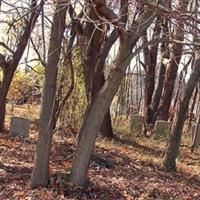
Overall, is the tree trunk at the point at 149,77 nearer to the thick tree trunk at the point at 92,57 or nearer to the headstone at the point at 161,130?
the headstone at the point at 161,130

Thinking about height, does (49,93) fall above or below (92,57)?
below

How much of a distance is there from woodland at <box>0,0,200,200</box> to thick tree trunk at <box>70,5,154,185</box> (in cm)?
1

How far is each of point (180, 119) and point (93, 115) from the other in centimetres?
358

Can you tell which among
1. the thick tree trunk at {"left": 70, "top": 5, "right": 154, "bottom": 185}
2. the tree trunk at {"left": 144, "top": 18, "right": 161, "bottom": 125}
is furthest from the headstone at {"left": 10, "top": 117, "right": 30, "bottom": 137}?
Answer: the tree trunk at {"left": 144, "top": 18, "right": 161, "bottom": 125}

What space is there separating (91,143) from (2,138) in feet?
17.4

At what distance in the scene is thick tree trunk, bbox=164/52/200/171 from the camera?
10.9 meters

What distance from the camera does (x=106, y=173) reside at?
31.8 feet

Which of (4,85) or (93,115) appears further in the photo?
(4,85)

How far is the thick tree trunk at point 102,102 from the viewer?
790cm

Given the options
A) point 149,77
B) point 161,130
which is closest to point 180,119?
point 161,130

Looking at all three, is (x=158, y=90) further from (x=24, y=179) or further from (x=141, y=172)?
(x=24, y=179)

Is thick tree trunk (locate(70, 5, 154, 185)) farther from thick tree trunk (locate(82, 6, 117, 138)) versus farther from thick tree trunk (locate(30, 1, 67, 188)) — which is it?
thick tree trunk (locate(82, 6, 117, 138))

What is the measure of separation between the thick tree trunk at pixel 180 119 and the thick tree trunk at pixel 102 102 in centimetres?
296

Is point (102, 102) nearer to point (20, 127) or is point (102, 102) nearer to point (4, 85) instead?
point (20, 127)
